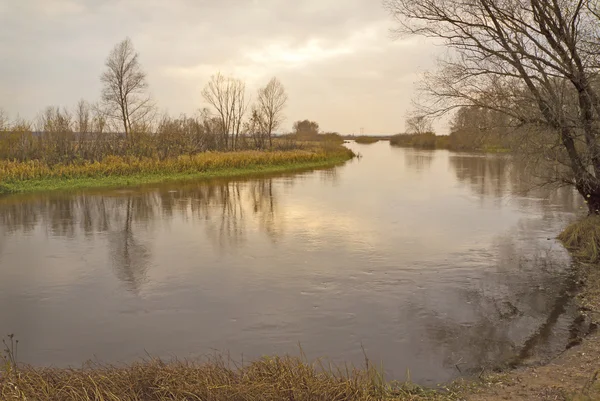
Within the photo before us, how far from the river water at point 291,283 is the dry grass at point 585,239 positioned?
32 cm

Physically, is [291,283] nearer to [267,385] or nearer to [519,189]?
[267,385]

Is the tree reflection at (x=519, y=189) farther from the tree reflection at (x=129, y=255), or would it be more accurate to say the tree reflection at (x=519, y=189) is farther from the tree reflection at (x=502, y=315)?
the tree reflection at (x=129, y=255)

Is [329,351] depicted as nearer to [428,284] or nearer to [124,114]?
[428,284]

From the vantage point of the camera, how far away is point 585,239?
1054 centimetres

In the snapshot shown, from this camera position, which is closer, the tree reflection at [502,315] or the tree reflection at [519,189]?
the tree reflection at [502,315]

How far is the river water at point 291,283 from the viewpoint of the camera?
5965 millimetres

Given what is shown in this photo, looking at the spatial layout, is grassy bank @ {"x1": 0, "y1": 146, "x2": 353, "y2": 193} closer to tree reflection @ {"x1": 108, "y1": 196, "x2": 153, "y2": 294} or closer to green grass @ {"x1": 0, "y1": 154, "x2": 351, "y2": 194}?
green grass @ {"x1": 0, "y1": 154, "x2": 351, "y2": 194}

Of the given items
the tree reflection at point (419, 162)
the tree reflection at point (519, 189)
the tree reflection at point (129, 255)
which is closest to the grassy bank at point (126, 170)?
the tree reflection at point (129, 255)

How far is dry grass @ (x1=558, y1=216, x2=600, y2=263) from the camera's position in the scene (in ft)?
31.9

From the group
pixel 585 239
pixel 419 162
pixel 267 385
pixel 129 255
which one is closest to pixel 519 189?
pixel 585 239

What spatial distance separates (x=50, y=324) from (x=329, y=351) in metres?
4.05

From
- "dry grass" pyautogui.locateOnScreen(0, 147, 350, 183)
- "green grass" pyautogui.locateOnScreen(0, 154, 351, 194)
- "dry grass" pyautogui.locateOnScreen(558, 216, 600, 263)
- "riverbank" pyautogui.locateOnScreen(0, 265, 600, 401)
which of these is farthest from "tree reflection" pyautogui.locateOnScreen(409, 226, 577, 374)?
"dry grass" pyautogui.locateOnScreen(0, 147, 350, 183)

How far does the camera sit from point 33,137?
24.8 meters

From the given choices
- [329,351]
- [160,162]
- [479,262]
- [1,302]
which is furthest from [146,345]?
[160,162]
